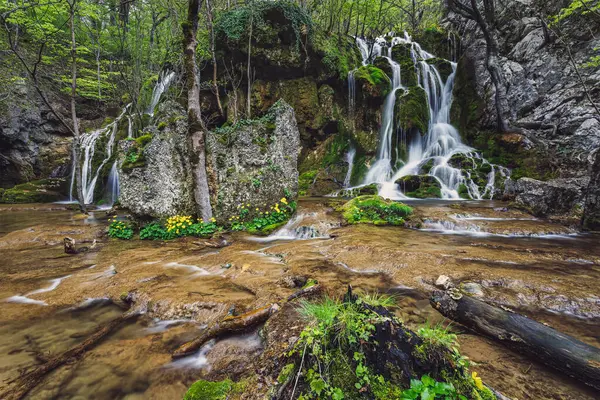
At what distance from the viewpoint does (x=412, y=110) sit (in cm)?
1579

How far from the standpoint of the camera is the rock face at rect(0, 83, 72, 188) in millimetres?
16203

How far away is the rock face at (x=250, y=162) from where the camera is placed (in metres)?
7.42

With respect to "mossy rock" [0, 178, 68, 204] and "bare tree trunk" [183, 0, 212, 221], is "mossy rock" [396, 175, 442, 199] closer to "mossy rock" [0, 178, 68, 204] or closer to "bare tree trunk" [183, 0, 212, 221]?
"bare tree trunk" [183, 0, 212, 221]

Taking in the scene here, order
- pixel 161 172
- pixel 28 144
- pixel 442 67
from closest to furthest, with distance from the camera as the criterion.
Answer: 1. pixel 161 172
2. pixel 28 144
3. pixel 442 67

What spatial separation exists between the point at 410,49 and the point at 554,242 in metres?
18.4

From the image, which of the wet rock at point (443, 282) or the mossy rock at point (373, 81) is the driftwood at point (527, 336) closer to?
the wet rock at point (443, 282)

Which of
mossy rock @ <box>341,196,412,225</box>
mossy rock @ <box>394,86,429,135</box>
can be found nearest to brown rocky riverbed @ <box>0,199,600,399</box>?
mossy rock @ <box>341,196,412,225</box>

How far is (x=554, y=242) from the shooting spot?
5.73 meters

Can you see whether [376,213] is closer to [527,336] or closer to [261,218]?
[261,218]

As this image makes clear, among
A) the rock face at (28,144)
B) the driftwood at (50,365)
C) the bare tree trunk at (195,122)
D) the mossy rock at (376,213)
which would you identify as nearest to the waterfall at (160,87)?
the rock face at (28,144)

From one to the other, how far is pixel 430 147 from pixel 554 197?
846 centimetres

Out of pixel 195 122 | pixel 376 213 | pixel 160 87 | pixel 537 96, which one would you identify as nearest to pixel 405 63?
pixel 537 96

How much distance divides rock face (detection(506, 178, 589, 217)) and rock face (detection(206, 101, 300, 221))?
8.25 m

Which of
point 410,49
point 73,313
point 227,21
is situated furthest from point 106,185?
A: point 410,49
